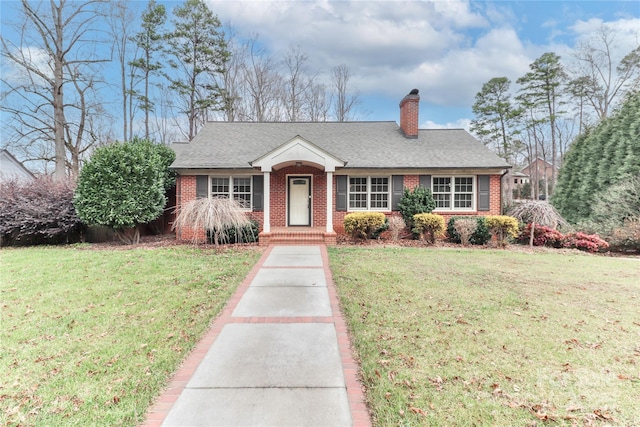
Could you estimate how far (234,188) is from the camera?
12.5m

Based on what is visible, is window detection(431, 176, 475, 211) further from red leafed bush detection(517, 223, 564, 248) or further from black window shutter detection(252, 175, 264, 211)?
black window shutter detection(252, 175, 264, 211)

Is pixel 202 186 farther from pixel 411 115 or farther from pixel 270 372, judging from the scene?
pixel 270 372

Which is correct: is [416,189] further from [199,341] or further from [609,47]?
[609,47]

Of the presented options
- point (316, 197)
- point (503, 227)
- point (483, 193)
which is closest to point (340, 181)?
point (316, 197)

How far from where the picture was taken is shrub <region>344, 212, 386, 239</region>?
1106cm

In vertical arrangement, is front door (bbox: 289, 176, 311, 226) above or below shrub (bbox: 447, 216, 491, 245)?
above

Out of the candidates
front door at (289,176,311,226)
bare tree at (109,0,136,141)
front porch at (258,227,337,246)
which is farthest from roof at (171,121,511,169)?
bare tree at (109,0,136,141)

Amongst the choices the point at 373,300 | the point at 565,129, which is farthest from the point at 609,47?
the point at 373,300

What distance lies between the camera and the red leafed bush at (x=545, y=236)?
1137 cm

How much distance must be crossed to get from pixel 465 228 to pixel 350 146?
19.8 feet

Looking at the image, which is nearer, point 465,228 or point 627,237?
point 627,237

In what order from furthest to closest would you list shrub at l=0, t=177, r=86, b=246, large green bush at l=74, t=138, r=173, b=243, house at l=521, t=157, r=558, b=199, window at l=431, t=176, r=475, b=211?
1. house at l=521, t=157, r=558, b=199
2. window at l=431, t=176, r=475, b=211
3. shrub at l=0, t=177, r=86, b=246
4. large green bush at l=74, t=138, r=173, b=243

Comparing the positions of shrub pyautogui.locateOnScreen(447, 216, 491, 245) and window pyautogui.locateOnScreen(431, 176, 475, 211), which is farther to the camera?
window pyautogui.locateOnScreen(431, 176, 475, 211)

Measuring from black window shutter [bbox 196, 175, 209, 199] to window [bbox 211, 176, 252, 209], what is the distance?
0.24 metres
